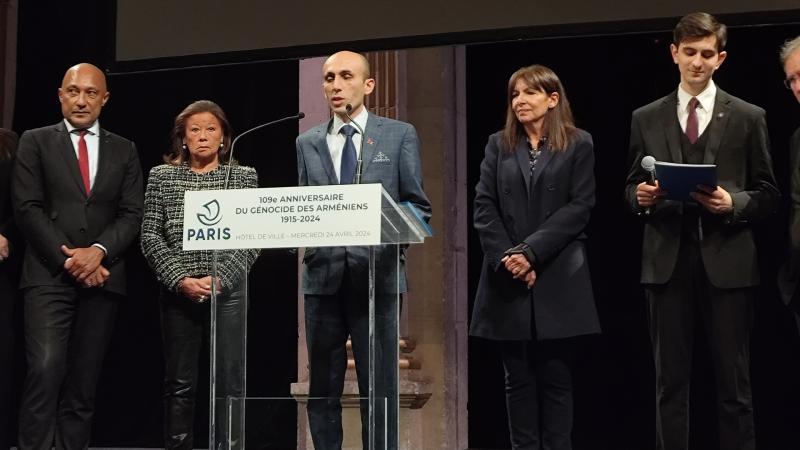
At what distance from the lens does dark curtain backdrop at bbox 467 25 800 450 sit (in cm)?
480

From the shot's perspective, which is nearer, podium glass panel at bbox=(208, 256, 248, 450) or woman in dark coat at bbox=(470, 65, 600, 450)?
podium glass panel at bbox=(208, 256, 248, 450)

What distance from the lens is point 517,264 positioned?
147 inches

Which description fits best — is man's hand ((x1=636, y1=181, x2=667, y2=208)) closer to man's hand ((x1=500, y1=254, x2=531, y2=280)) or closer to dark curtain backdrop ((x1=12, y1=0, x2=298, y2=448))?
man's hand ((x1=500, y1=254, x2=531, y2=280))

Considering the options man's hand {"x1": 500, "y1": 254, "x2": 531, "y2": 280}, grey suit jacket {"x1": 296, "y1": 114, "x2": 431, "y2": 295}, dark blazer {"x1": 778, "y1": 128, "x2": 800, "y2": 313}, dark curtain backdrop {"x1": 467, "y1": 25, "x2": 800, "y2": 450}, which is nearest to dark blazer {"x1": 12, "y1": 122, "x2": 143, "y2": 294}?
grey suit jacket {"x1": 296, "y1": 114, "x2": 431, "y2": 295}

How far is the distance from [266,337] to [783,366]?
247cm

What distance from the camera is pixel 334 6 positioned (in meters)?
5.11

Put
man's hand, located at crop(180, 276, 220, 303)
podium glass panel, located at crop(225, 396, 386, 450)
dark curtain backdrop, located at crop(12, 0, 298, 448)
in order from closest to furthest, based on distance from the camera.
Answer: podium glass panel, located at crop(225, 396, 386, 450), man's hand, located at crop(180, 276, 220, 303), dark curtain backdrop, located at crop(12, 0, 298, 448)

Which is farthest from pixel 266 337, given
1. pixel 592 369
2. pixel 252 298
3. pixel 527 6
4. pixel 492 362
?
pixel 527 6

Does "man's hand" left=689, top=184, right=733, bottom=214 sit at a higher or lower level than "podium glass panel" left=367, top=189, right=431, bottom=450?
higher

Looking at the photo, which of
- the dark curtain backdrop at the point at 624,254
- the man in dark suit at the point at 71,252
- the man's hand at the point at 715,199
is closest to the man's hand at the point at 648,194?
the man's hand at the point at 715,199

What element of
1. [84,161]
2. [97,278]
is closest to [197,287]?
[97,278]

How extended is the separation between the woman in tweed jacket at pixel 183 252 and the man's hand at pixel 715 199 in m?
1.57

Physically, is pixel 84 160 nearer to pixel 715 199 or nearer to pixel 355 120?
pixel 355 120

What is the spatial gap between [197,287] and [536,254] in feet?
3.96
